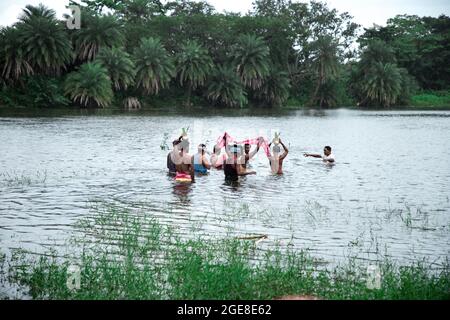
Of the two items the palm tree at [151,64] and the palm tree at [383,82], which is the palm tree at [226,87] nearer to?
the palm tree at [151,64]

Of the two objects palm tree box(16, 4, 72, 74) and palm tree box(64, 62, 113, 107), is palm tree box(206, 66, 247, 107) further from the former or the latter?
palm tree box(16, 4, 72, 74)

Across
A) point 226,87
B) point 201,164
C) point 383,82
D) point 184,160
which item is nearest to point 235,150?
point 184,160

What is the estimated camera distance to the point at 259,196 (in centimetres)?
1394

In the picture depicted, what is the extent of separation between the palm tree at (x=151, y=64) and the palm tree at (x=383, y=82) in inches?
1109

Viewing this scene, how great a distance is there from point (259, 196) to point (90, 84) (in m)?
44.2

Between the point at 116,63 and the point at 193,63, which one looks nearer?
the point at 116,63

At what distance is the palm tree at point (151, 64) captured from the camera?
6278 cm

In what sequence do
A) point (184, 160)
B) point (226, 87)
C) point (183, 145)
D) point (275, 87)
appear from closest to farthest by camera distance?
point (183, 145), point (184, 160), point (226, 87), point (275, 87)

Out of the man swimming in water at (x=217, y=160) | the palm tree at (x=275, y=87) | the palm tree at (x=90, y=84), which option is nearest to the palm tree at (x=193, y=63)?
the palm tree at (x=275, y=87)

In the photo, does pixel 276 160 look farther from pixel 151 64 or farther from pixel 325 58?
pixel 325 58

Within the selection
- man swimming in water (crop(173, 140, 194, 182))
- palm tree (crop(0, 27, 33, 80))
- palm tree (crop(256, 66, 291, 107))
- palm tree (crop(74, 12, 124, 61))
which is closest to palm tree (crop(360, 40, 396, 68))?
palm tree (crop(256, 66, 291, 107))

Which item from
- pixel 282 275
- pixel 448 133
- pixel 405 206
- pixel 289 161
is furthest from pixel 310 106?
pixel 282 275

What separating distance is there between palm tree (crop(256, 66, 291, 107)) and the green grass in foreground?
6577 cm

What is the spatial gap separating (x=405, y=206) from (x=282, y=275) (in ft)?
21.7
